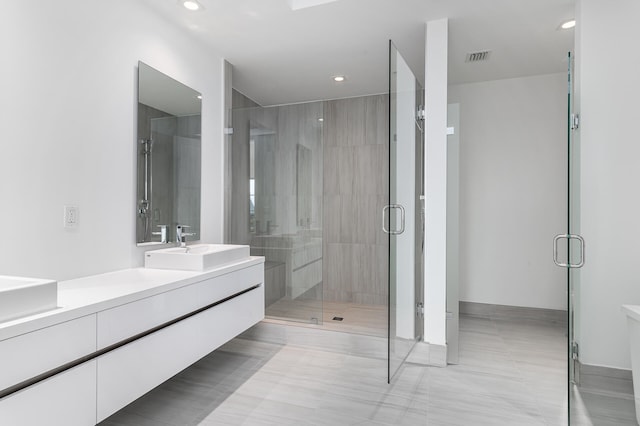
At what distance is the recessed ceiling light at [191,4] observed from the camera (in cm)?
237

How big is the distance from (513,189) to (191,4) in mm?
3372

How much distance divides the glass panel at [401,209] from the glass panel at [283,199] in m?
0.84

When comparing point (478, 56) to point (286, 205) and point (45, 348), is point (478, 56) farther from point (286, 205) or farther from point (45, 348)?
point (45, 348)

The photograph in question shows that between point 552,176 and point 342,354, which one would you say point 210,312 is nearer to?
point 342,354

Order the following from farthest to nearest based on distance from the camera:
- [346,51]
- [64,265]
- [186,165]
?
[346,51] < [186,165] < [64,265]

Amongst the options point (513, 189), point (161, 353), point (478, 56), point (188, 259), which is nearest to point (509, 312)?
point (513, 189)

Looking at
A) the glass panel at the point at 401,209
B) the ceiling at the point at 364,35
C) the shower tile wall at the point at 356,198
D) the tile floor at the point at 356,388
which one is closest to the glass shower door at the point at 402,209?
the glass panel at the point at 401,209

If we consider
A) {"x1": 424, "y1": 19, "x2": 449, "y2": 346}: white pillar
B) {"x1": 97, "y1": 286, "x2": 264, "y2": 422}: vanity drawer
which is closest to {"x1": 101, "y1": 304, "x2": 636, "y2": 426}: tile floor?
{"x1": 97, "y1": 286, "x2": 264, "y2": 422}: vanity drawer

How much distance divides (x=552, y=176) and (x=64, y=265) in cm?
412

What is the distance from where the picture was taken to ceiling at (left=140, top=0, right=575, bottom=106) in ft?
7.95

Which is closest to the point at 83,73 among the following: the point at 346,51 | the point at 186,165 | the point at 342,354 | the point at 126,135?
the point at 126,135

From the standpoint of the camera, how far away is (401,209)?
7.68 feet

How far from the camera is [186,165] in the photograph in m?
2.78

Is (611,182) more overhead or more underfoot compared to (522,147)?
more underfoot
